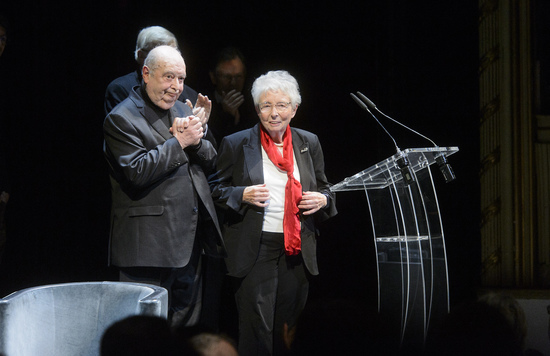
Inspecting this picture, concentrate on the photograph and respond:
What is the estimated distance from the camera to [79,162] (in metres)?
3.50

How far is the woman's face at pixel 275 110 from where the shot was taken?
9.82 ft

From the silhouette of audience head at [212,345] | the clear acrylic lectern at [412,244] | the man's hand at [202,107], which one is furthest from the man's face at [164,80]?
the silhouette of audience head at [212,345]

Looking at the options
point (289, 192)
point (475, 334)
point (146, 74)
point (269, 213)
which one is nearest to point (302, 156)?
point (289, 192)

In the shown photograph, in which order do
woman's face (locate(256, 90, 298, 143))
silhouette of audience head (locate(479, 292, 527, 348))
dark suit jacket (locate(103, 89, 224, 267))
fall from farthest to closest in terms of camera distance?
woman's face (locate(256, 90, 298, 143)) < dark suit jacket (locate(103, 89, 224, 267)) < silhouette of audience head (locate(479, 292, 527, 348))

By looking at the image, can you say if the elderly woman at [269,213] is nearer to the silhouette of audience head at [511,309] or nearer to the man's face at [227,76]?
the man's face at [227,76]

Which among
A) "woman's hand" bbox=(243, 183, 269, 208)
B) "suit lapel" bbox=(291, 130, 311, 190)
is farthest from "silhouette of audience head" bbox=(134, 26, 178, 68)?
"woman's hand" bbox=(243, 183, 269, 208)

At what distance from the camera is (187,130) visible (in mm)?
2729

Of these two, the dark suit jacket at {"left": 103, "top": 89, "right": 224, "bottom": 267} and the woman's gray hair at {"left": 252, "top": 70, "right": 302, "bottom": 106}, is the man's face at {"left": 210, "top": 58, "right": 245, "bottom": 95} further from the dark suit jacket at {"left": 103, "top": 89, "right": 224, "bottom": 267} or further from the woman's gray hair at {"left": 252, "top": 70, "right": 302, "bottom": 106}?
the dark suit jacket at {"left": 103, "top": 89, "right": 224, "bottom": 267}

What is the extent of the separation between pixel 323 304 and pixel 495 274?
2579 mm

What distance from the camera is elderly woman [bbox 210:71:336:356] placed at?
288 centimetres

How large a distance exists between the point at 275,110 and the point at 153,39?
30.8 inches

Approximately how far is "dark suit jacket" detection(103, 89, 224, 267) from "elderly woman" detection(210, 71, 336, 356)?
0.24 meters

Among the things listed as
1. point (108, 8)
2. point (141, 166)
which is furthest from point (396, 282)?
point (108, 8)

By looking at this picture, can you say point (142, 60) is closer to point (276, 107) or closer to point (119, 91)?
point (119, 91)
